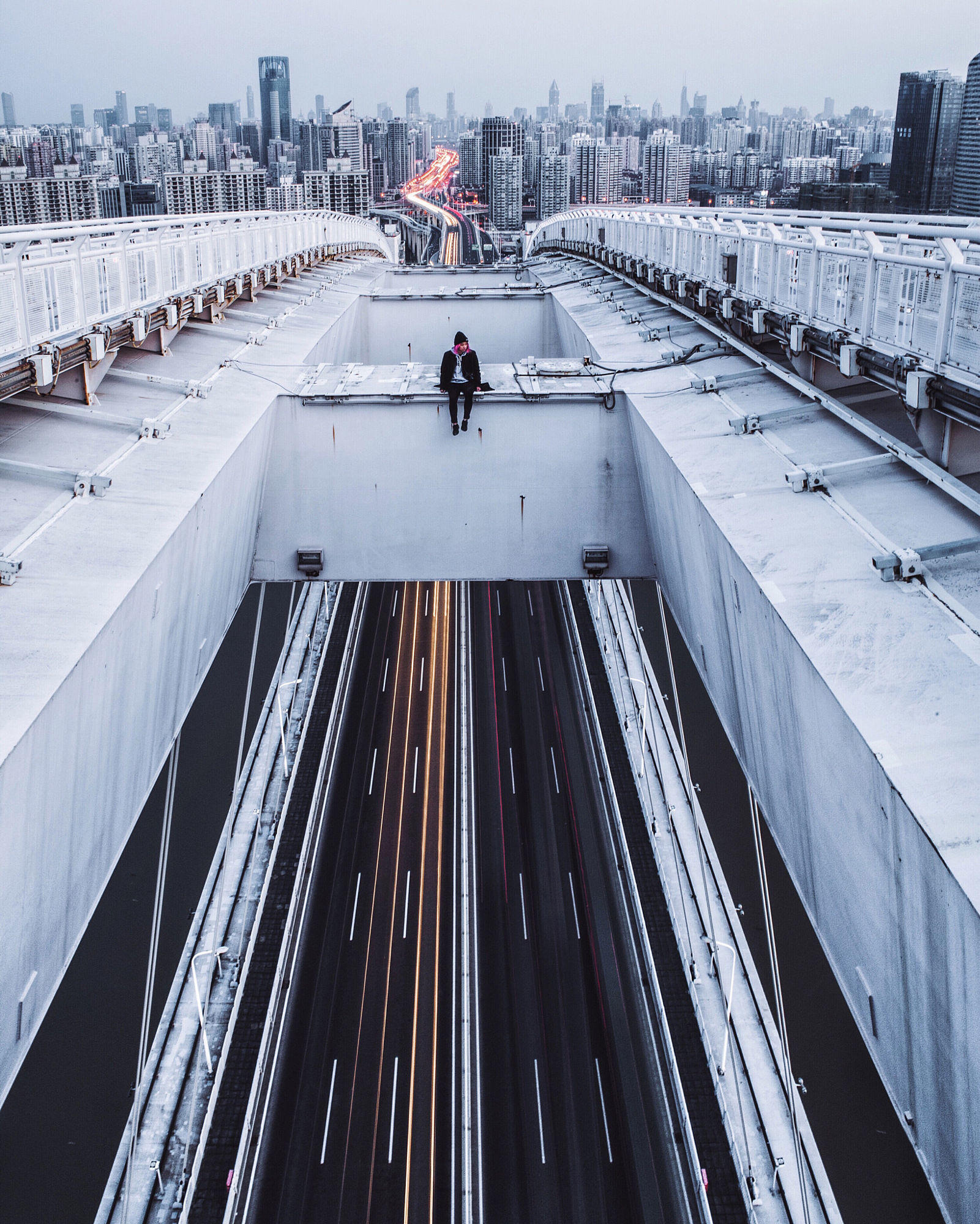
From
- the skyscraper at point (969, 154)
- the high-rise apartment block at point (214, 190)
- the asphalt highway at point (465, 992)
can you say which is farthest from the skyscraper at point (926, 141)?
the high-rise apartment block at point (214, 190)

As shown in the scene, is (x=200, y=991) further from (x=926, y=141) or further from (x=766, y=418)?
(x=926, y=141)

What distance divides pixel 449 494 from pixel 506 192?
185 m

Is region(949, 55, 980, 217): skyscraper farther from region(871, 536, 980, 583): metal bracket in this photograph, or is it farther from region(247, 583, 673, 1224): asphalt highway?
region(871, 536, 980, 583): metal bracket

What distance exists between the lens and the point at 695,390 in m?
13.4

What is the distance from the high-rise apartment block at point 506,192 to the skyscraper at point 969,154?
116478 mm

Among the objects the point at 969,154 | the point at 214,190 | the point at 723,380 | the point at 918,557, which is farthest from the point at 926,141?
the point at 214,190

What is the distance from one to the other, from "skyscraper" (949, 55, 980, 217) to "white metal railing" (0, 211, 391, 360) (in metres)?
42.0

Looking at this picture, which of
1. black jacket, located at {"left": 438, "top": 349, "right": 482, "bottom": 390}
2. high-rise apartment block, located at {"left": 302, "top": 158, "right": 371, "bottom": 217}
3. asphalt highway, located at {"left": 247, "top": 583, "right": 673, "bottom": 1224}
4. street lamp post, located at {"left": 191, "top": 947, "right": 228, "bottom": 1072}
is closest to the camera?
black jacket, located at {"left": 438, "top": 349, "right": 482, "bottom": 390}

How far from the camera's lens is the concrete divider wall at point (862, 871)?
4.61m

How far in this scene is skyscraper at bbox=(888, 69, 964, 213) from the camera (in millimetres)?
70500

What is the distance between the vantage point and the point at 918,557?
739 centimetres

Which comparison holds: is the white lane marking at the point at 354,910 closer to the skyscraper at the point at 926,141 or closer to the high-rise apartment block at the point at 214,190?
the skyscraper at the point at 926,141

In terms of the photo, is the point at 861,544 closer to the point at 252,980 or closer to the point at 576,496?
the point at 576,496

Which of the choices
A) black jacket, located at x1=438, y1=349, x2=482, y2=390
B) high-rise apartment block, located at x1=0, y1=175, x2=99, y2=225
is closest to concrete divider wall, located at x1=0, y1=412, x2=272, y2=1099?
black jacket, located at x1=438, y1=349, x2=482, y2=390
